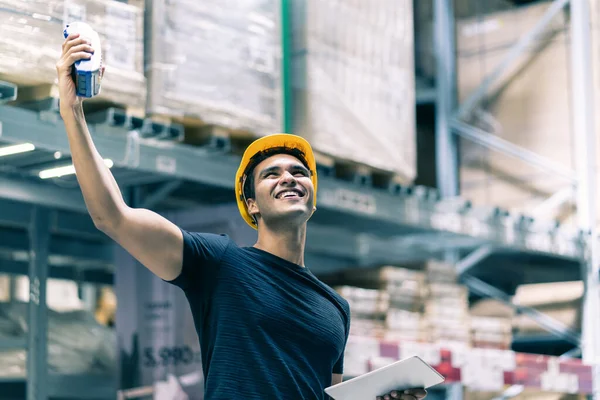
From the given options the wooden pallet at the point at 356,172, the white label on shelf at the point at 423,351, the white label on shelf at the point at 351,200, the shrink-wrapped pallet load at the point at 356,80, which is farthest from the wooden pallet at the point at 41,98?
the white label on shelf at the point at 423,351

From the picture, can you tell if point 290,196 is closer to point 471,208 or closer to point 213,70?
point 213,70

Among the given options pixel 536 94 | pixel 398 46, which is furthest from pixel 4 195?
pixel 536 94

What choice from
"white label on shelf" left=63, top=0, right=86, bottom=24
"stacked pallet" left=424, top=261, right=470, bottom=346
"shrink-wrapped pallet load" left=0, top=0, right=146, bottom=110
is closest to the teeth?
"shrink-wrapped pallet load" left=0, top=0, right=146, bottom=110

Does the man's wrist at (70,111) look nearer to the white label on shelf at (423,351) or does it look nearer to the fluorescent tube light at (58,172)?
the fluorescent tube light at (58,172)

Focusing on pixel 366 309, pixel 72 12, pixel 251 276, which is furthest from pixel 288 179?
pixel 366 309

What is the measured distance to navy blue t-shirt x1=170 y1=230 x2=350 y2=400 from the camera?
97.7 inches

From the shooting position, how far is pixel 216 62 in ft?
17.6

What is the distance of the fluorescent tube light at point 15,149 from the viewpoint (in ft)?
16.5

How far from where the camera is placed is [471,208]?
7.82 metres

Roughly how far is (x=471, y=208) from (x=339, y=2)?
2.23 m

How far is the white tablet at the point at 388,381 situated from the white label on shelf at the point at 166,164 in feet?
9.65

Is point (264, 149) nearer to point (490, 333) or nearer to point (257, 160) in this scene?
point (257, 160)

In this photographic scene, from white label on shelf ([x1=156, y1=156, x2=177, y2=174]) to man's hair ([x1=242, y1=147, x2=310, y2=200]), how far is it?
2.43 m

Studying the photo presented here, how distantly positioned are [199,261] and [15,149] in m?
2.90
